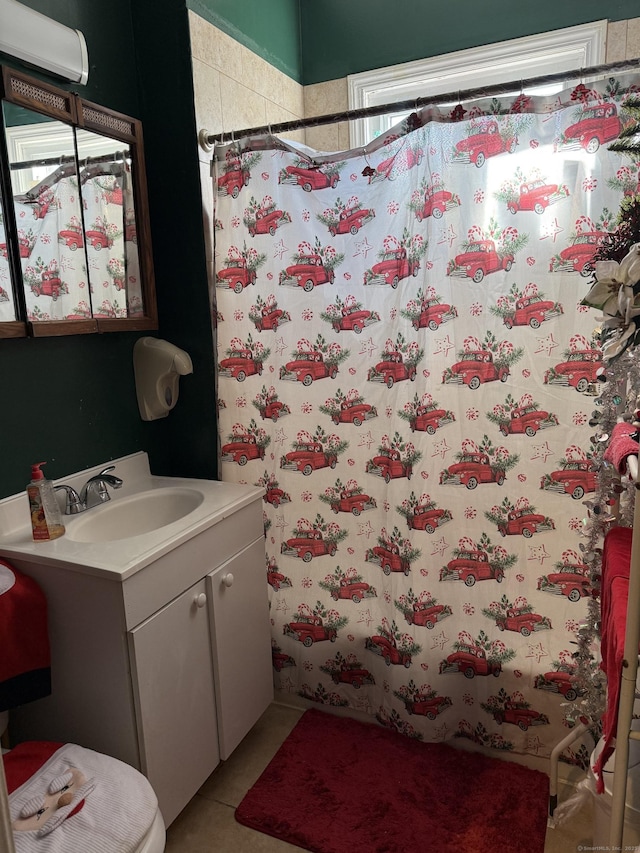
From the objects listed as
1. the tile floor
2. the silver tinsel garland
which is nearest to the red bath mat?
the tile floor

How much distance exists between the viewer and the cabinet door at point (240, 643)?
179cm

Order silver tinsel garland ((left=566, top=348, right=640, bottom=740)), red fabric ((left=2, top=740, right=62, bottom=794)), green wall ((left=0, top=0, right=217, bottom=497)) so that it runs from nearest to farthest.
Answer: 1. red fabric ((left=2, top=740, right=62, bottom=794))
2. silver tinsel garland ((left=566, top=348, right=640, bottom=740))
3. green wall ((left=0, top=0, right=217, bottom=497))

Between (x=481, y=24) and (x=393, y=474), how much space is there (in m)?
1.78

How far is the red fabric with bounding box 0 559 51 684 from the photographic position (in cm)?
140

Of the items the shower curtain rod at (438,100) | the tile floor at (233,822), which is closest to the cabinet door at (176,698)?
the tile floor at (233,822)

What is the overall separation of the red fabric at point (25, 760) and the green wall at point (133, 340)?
65 centimetres

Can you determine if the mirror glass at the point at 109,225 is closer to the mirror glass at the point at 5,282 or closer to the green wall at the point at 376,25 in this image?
the mirror glass at the point at 5,282

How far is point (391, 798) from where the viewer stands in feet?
5.93

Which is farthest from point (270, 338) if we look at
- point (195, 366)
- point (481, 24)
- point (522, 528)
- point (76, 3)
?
point (481, 24)

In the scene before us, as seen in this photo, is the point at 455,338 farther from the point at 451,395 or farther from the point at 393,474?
the point at 393,474

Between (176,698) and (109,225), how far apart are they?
4.67ft

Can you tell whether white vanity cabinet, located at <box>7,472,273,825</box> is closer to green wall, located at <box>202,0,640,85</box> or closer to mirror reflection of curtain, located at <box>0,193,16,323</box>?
mirror reflection of curtain, located at <box>0,193,16,323</box>

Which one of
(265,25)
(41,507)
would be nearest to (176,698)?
(41,507)

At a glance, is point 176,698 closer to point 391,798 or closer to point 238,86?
point 391,798
